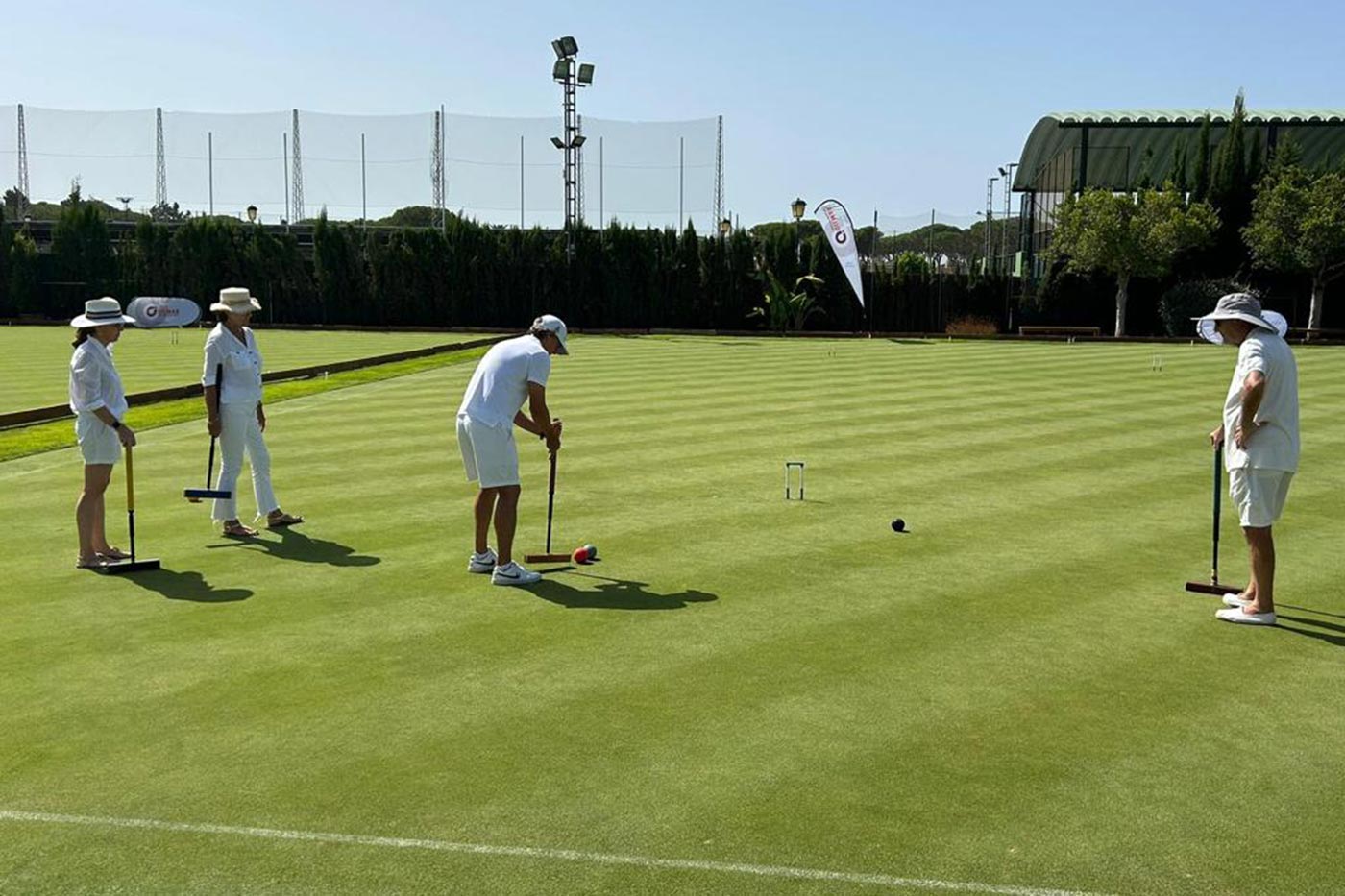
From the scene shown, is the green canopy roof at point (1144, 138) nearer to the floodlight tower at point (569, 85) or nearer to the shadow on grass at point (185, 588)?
the floodlight tower at point (569, 85)

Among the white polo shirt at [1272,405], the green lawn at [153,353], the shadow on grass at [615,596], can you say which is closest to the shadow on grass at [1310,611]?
the white polo shirt at [1272,405]

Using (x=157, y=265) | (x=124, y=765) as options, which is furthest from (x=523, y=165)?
(x=124, y=765)

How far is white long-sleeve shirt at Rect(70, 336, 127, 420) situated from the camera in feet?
26.4

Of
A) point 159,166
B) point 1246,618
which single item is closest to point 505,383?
point 1246,618

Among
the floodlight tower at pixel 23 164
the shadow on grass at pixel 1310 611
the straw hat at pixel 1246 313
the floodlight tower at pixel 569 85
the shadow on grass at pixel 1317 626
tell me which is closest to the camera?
the shadow on grass at pixel 1317 626

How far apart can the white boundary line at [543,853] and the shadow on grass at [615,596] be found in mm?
3104

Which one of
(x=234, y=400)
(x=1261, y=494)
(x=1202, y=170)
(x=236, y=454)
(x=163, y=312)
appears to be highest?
(x=1202, y=170)

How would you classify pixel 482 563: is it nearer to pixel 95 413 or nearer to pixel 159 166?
pixel 95 413

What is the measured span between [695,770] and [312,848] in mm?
1530

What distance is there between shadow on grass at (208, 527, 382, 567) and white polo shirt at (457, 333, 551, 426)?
1.49 m

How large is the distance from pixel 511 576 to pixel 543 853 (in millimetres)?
3701

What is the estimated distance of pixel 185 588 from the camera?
25.8ft

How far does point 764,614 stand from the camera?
24.0ft

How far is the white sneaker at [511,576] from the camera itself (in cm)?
792
